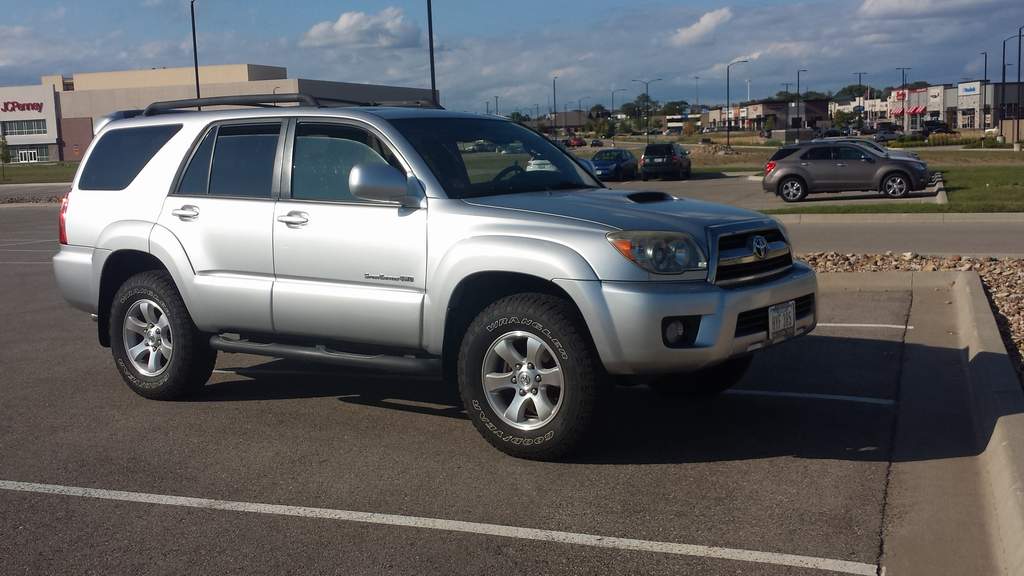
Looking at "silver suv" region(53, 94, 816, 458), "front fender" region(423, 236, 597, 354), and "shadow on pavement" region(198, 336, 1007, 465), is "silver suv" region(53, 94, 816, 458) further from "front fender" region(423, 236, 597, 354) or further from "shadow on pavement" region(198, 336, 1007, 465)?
"shadow on pavement" region(198, 336, 1007, 465)

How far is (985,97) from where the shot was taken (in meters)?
107

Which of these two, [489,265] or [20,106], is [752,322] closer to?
[489,265]

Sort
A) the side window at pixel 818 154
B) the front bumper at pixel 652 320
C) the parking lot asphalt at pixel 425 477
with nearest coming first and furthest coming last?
the parking lot asphalt at pixel 425 477 → the front bumper at pixel 652 320 → the side window at pixel 818 154

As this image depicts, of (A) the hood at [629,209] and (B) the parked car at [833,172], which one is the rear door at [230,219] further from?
(B) the parked car at [833,172]

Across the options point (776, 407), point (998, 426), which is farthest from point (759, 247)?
point (998, 426)

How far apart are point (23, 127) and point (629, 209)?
11424 centimetres

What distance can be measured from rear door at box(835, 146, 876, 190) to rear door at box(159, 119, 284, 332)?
75.6 ft

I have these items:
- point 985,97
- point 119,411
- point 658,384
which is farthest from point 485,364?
point 985,97

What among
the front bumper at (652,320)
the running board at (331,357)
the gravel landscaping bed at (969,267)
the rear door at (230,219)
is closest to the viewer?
the front bumper at (652,320)

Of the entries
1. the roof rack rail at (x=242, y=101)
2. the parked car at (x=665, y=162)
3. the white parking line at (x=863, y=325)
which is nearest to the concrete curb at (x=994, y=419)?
the white parking line at (x=863, y=325)

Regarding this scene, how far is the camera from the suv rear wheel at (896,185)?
88.3 ft

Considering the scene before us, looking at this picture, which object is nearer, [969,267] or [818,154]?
[969,267]

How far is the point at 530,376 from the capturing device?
5.80 meters

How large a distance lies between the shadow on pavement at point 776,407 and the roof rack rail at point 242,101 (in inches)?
82.2
